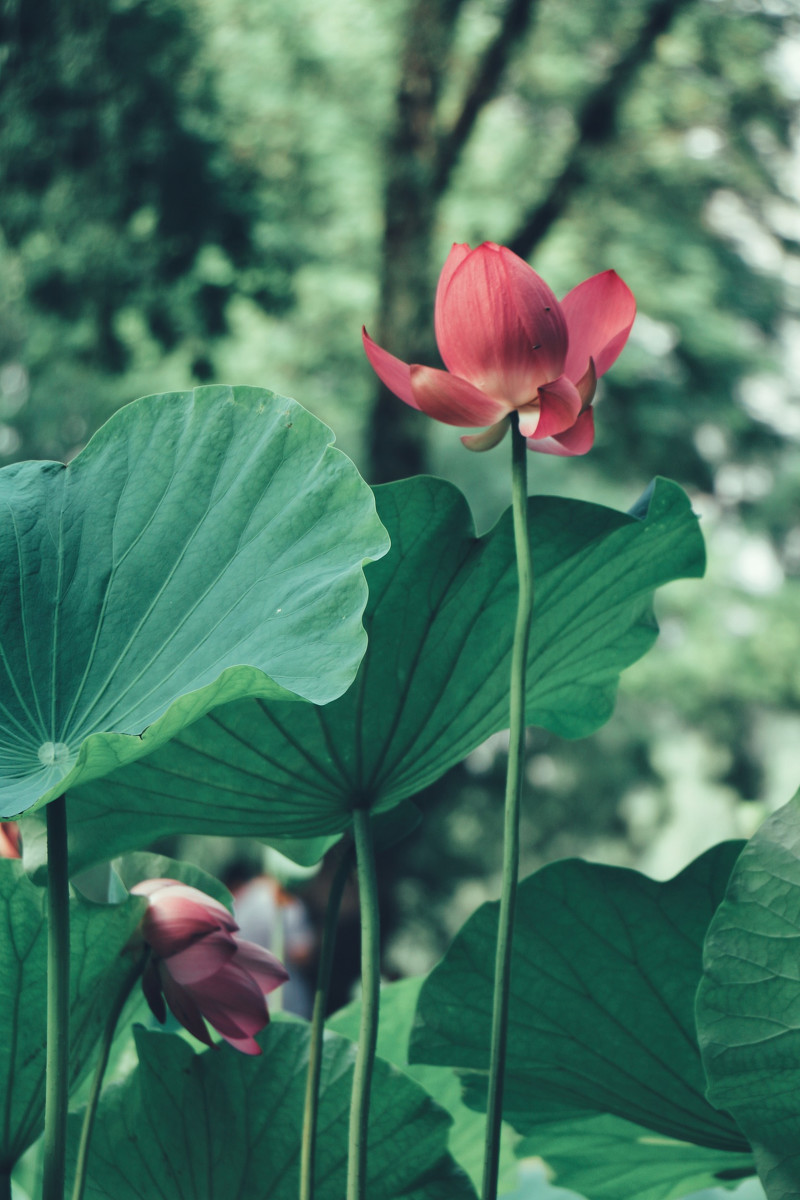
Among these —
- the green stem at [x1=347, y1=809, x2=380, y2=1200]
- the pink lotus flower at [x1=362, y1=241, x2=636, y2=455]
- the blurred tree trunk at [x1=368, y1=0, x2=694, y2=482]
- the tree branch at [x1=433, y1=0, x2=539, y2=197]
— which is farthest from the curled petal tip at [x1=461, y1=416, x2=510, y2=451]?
the tree branch at [x1=433, y1=0, x2=539, y2=197]

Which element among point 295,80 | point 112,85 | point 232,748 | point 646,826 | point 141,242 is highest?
point 295,80

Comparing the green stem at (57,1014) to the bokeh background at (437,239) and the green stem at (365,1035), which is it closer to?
the green stem at (365,1035)

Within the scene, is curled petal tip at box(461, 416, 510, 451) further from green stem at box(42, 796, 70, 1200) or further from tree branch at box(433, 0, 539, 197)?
tree branch at box(433, 0, 539, 197)

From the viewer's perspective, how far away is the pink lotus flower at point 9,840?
0.36 m

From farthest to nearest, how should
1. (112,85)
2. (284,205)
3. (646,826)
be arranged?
(646,826) < (284,205) < (112,85)

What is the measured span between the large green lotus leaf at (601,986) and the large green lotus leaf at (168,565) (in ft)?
0.35

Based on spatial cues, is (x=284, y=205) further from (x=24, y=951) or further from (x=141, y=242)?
(x=24, y=951)

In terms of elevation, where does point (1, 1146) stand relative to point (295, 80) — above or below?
below

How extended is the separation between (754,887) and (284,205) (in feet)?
11.6

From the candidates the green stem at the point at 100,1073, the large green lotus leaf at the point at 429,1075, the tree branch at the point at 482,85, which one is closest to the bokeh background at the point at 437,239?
the tree branch at the point at 482,85

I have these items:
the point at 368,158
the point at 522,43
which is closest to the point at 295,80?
the point at 368,158

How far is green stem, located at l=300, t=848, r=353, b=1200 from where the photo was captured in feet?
0.87

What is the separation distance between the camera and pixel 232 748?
32 cm

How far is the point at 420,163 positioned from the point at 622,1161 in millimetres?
3478
